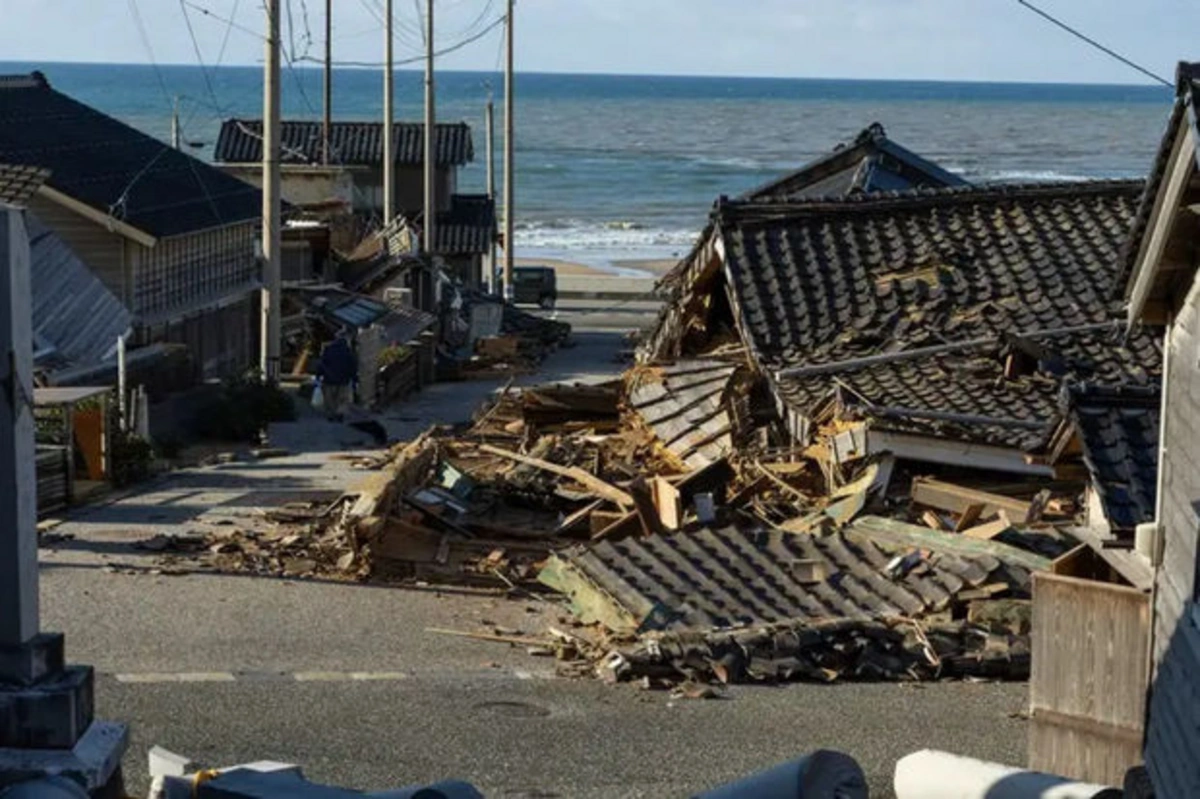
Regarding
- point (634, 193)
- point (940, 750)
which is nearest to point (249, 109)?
point (634, 193)

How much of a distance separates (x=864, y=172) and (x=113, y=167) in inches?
489

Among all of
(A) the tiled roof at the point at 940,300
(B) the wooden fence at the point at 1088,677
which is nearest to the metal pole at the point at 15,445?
(B) the wooden fence at the point at 1088,677

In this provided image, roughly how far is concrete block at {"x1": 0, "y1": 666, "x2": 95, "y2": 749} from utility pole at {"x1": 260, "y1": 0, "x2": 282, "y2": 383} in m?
24.6

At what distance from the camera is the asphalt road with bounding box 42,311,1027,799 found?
13.6 metres

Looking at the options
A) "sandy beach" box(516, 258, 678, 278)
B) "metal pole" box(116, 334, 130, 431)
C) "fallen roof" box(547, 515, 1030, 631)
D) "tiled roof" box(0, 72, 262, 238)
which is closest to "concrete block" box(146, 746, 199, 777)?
"fallen roof" box(547, 515, 1030, 631)

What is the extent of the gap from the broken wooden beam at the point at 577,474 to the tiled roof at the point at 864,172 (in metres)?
7.29

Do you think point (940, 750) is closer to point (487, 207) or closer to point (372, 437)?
point (372, 437)

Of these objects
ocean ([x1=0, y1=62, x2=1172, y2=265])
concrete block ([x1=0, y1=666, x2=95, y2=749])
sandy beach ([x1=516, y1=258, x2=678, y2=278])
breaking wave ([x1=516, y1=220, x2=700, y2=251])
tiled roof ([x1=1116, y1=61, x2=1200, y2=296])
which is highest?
Answer: tiled roof ([x1=1116, y1=61, x2=1200, y2=296])

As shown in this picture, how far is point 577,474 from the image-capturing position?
21766mm

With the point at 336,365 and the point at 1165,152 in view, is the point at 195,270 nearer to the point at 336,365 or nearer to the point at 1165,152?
the point at 336,365

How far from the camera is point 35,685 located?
8.59m

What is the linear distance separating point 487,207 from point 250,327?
23906mm

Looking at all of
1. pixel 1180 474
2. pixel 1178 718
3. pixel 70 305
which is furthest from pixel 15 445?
pixel 70 305

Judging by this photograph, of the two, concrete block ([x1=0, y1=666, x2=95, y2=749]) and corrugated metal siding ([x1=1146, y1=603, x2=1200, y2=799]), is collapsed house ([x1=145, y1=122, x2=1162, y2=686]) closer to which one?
corrugated metal siding ([x1=1146, y1=603, x2=1200, y2=799])
